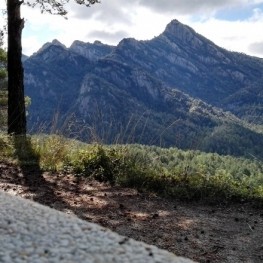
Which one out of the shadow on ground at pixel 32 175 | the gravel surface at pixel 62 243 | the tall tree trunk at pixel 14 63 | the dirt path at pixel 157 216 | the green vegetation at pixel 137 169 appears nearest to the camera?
the gravel surface at pixel 62 243

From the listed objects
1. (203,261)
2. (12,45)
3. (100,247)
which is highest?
(12,45)

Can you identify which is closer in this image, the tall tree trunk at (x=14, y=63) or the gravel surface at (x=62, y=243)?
the gravel surface at (x=62, y=243)

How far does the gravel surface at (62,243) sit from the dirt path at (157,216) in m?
2.39

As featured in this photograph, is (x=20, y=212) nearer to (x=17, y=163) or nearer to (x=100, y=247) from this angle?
(x=100, y=247)

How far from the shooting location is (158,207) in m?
6.75

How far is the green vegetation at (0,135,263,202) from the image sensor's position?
7680 mm

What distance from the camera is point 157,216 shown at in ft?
20.1

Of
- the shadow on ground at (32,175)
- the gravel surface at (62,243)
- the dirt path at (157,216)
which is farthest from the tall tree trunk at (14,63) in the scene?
the gravel surface at (62,243)

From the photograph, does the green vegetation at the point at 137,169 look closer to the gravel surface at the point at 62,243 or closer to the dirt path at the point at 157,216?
the dirt path at the point at 157,216

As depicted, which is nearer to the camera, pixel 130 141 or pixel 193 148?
pixel 193 148

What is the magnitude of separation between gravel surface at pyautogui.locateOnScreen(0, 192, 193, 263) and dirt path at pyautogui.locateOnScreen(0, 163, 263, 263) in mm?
2393

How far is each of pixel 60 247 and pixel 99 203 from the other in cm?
439

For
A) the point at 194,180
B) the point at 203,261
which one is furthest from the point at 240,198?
the point at 203,261

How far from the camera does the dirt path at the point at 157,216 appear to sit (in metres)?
5.01
